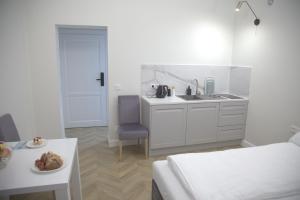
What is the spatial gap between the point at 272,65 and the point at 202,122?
1.31 m

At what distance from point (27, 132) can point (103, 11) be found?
6.88ft

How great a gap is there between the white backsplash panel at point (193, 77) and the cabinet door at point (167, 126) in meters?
0.59

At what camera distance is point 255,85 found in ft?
11.4

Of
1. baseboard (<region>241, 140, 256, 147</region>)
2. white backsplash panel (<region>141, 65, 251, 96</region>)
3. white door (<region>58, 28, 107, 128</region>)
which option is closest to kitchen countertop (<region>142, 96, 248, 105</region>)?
white backsplash panel (<region>141, 65, 251, 96</region>)

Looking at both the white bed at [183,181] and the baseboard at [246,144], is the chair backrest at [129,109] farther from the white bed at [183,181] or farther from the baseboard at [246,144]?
the baseboard at [246,144]

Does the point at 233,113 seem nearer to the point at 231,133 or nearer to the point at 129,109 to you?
the point at 231,133

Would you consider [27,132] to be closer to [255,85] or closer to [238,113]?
[238,113]

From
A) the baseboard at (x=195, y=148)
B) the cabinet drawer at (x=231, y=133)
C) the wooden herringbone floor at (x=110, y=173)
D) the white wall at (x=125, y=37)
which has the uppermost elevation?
the white wall at (x=125, y=37)

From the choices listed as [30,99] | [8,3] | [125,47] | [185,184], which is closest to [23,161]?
[185,184]

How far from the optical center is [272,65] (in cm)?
312

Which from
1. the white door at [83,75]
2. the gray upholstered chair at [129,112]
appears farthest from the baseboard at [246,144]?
the white door at [83,75]

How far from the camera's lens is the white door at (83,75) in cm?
426

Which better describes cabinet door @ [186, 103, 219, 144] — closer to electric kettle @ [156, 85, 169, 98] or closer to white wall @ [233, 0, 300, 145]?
electric kettle @ [156, 85, 169, 98]

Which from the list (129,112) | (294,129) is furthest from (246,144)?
(129,112)
